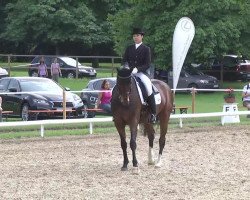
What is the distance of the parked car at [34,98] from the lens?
69.1ft

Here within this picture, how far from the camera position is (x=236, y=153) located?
47.2 ft

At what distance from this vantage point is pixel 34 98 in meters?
21.1

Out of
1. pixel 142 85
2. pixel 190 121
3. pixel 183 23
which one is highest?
pixel 183 23

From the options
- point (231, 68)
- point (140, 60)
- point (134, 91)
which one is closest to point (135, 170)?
point (134, 91)

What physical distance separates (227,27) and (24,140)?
22242 mm

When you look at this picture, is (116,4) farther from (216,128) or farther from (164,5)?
(216,128)

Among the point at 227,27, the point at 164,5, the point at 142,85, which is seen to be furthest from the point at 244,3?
the point at 142,85

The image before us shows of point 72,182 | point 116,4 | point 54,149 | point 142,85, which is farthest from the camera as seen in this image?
point 116,4

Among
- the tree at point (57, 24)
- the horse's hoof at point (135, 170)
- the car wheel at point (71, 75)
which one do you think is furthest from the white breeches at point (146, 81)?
the tree at point (57, 24)

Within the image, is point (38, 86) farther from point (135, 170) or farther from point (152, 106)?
point (135, 170)

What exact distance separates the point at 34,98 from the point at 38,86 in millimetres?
1254

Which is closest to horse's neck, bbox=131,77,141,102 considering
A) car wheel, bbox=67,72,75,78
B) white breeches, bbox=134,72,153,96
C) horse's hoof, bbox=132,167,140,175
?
white breeches, bbox=134,72,153,96

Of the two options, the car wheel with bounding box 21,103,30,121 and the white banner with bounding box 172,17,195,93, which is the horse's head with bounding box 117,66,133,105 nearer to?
the white banner with bounding box 172,17,195,93

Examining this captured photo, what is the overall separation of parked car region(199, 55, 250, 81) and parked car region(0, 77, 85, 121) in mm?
21509
